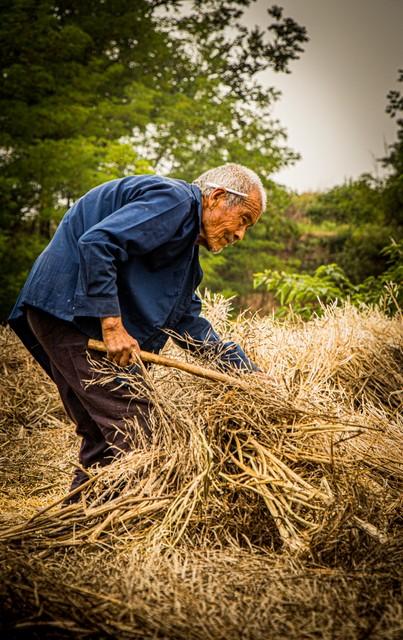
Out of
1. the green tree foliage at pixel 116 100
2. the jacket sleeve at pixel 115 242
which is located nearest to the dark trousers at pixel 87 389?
the jacket sleeve at pixel 115 242

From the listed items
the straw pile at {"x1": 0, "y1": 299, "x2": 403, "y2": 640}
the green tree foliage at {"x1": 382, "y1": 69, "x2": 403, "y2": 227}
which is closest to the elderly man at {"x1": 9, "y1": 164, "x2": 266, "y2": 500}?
the straw pile at {"x1": 0, "y1": 299, "x2": 403, "y2": 640}

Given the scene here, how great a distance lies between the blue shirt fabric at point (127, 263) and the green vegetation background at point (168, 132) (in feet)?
17.5

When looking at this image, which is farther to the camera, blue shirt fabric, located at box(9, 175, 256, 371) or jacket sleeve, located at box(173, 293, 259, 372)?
jacket sleeve, located at box(173, 293, 259, 372)

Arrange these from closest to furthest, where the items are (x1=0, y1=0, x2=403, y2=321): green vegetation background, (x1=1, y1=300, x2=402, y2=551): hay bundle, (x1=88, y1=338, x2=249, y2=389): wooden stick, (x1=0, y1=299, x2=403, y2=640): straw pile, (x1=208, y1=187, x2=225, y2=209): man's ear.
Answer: (x1=0, y1=299, x2=403, y2=640): straw pile, (x1=1, y1=300, x2=402, y2=551): hay bundle, (x1=88, y1=338, x2=249, y2=389): wooden stick, (x1=208, y1=187, x2=225, y2=209): man's ear, (x1=0, y1=0, x2=403, y2=321): green vegetation background

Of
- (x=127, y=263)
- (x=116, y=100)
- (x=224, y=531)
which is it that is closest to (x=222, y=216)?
(x=127, y=263)

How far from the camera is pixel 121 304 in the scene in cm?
305

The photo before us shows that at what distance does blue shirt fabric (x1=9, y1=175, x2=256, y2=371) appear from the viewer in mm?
2787

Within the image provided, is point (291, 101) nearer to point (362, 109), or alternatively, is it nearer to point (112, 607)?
point (362, 109)

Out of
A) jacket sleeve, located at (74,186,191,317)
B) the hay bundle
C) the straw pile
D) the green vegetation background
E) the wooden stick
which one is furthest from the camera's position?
the green vegetation background

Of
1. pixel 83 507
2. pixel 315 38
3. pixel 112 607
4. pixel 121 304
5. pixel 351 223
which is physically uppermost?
pixel 315 38

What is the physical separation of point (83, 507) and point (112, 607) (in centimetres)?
66

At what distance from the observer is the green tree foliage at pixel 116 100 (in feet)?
37.7

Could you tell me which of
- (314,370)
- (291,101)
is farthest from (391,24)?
(314,370)

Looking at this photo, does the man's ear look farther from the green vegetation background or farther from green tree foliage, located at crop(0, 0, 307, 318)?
green tree foliage, located at crop(0, 0, 307, 318)
